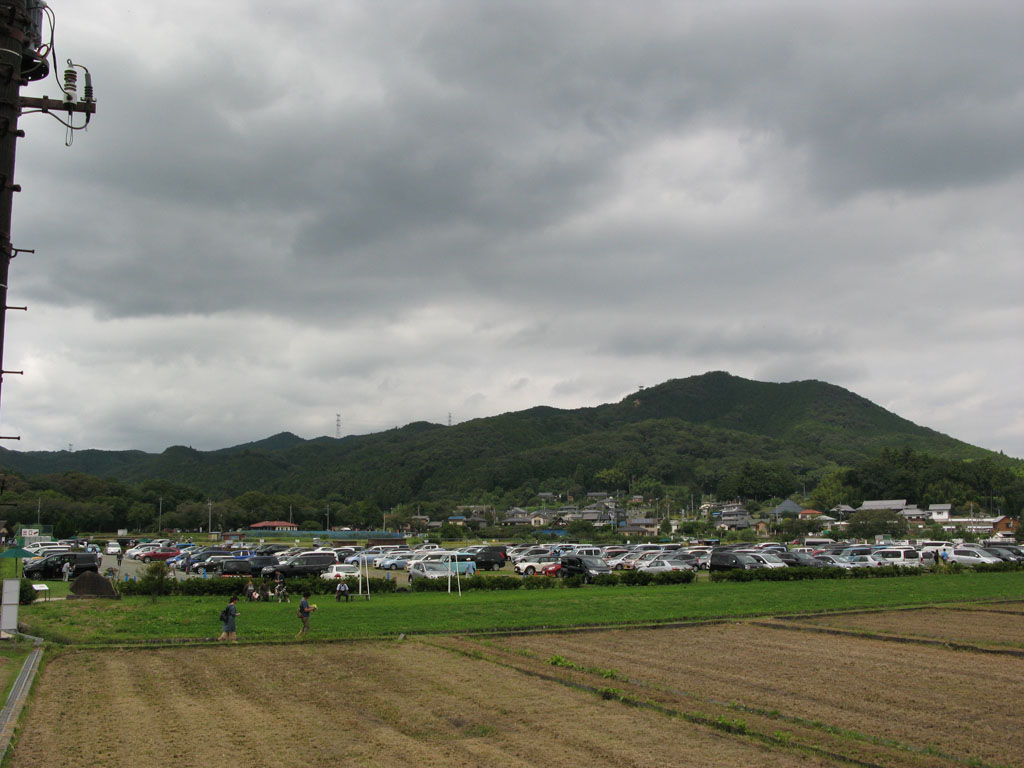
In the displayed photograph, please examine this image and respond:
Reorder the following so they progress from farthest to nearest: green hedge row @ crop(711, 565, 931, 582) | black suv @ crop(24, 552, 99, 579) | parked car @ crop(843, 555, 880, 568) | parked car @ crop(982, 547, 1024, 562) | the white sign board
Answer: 1. parked car @ crop(982, 547, 1024, 562)
2. parked car @ crop(843, 555, 880, 568)
3. black suv @ crop(24, 552, 99, 579)
4. green hedge row @ crop(711, 565, 931, 582)
5. the white sign board

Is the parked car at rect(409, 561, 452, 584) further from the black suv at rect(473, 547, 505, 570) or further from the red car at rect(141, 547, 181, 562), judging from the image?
the red car at rect(141, 547, 181, 562)

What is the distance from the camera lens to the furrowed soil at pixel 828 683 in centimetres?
1155

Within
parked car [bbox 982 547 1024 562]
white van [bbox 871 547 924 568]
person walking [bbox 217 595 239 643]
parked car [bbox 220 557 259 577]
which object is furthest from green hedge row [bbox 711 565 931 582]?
person walking [bbox 217 595 239 643]

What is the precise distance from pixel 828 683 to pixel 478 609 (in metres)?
15.3

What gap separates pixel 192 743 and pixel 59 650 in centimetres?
1064

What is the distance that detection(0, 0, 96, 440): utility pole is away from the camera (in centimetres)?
905

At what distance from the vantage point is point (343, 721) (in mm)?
12930

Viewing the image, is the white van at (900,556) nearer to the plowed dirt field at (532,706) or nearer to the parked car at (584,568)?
the parked car at (584,568)

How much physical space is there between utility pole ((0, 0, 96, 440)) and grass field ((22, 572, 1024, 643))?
15938mm

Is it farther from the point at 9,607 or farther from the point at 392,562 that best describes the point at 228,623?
the point at 392,562

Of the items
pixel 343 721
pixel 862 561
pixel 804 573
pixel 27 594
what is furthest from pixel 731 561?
pixel 343 721

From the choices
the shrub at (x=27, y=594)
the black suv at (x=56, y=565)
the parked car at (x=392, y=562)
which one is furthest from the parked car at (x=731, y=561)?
the black suv at (x=56, y=565)

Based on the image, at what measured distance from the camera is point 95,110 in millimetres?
10039

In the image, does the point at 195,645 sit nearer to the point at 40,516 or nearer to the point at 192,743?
the point at 192,743
